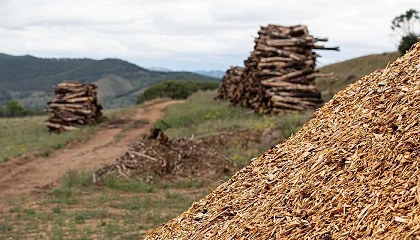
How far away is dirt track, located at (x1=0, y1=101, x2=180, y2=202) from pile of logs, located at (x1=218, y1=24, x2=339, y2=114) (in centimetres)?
533

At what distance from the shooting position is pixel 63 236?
8805 millimetres

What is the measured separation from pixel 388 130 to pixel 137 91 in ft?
409

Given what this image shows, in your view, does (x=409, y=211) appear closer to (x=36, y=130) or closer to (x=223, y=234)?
(x=223, y=234)

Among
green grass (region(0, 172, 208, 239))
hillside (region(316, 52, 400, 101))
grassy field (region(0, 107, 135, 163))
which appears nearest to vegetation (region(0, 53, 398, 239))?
green grass (region(0, 172, 208, 239))

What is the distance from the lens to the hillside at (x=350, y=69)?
3091 centimetres

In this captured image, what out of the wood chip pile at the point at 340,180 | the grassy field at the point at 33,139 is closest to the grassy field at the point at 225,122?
the grassy field at the point at 33,139

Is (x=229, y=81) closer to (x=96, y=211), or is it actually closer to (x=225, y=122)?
(x=225, y=122)

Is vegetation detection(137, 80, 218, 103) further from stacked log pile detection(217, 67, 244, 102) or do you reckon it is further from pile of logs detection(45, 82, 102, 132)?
pile of logs detection(45, 82, 102, 132)

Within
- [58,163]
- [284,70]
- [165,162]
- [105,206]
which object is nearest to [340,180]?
[105,206]

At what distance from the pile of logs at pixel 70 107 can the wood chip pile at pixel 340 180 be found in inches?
798

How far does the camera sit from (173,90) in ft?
168

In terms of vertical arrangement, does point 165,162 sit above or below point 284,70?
below

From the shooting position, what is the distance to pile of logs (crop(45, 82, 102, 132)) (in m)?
24.7

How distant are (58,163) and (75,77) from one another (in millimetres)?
121171
